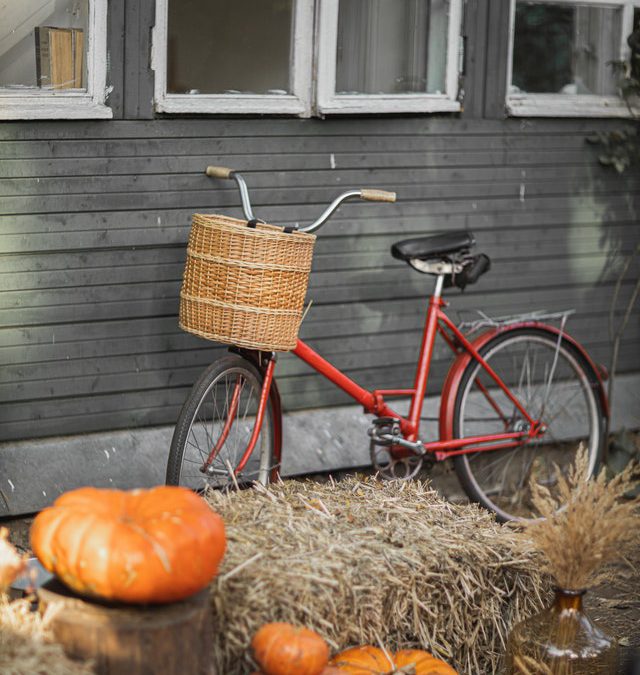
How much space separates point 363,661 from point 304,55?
3100mm

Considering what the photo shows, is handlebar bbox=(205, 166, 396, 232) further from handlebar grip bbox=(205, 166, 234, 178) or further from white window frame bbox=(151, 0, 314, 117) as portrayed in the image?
white window frame bbox=(151, 0, 314, 117)

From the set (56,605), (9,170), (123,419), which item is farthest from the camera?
(123,419)

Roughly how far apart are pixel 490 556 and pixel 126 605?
1398 millimetres

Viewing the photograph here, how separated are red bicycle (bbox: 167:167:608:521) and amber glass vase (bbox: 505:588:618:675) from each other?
1231 millimetres

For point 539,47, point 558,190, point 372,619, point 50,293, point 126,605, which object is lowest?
point 372,619

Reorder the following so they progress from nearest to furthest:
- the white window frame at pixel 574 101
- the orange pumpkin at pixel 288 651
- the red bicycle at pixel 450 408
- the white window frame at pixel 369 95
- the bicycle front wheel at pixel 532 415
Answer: the orange pumpkin at pixel 288 651 < the red bicycle at pixel 450 408 < the white window frame at pixel 369 95 < the bicycle front wheel at pixel 532 415 < the white window frame at pixel 574 101

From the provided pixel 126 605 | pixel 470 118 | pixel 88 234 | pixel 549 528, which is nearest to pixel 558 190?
pixel 470 118

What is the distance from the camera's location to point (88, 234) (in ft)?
17.3

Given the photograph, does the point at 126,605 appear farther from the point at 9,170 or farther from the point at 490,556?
the point at 9,170

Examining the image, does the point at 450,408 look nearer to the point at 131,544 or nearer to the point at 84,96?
the point at 84,96

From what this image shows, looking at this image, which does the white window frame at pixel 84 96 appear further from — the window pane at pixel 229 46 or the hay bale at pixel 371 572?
the hay bale at pixel 371 572

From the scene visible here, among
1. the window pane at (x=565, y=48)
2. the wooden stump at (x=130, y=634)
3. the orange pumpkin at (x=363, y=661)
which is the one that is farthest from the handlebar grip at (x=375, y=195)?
the wooden stump at (x=130, y=634)

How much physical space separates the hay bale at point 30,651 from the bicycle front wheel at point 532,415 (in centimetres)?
325

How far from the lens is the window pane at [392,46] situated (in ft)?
19.2
